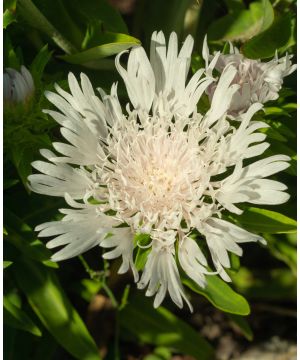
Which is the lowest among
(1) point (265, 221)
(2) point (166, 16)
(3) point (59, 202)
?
(1) point (265, 221)

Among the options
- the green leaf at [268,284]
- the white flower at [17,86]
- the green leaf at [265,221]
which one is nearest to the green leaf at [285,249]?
the green leaf at [268,284]

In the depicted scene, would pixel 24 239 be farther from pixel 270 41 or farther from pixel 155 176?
pixel 270 41

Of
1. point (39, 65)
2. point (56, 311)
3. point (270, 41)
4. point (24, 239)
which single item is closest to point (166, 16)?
point (270, 41)

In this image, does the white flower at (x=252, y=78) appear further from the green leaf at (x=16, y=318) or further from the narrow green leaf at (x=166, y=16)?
the green leaf at (x=16, y=318)

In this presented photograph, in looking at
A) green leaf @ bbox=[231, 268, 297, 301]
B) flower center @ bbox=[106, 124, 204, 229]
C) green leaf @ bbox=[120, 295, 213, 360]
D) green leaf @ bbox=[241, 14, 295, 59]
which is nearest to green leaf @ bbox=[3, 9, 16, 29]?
flower center @ bbox=[106, 124, 204, 229]

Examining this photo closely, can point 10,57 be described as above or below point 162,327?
above

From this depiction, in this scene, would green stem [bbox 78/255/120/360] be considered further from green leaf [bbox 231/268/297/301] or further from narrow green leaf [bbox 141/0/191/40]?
narrow green leaf [bbox 141/0/191/40]
